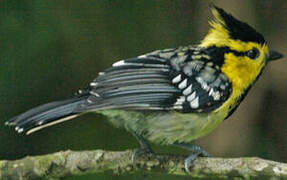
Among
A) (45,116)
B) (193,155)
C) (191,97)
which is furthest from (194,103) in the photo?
(45,116)

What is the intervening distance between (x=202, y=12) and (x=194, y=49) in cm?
88

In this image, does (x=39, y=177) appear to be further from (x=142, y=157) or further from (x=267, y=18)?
(x=267, y=18)

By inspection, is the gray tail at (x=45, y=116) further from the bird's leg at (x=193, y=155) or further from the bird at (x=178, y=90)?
the bird's leg at (x=193, y=155)

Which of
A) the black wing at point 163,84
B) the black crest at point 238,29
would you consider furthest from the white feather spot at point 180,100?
the black crest at point 238,29

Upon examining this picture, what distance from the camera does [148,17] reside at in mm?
4031

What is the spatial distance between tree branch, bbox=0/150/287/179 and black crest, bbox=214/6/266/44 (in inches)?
30.0

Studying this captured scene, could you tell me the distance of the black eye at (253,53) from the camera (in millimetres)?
3398

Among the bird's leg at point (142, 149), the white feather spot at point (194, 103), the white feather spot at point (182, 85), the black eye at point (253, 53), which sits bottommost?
the bird's leg at point (142, 149)

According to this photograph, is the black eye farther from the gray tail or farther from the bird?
the gray tail

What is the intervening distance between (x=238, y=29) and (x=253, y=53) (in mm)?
217

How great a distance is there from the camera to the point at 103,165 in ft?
10.3

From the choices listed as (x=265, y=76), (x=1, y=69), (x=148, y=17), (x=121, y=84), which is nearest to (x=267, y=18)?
(x=265, y=76)

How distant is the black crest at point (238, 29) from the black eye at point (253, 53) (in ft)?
0.22

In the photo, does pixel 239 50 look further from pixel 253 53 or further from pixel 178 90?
pixel 178 90
